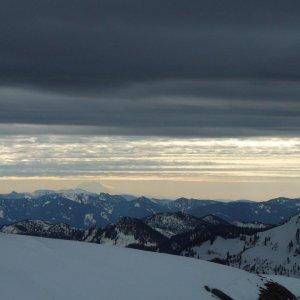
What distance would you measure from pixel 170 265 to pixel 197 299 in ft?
52.1

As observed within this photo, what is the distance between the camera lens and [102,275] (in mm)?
64062

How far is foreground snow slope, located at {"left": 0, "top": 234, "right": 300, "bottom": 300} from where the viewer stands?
51.5 meters

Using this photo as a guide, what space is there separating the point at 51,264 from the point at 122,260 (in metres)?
16.5

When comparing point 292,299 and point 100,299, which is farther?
point 292,299

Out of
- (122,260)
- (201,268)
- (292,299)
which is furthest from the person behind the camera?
(292,299)

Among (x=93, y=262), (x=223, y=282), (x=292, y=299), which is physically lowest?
(x=292, y=299)

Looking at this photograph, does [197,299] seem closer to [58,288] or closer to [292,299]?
[58,288]

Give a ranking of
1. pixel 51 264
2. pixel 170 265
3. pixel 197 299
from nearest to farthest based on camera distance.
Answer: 1. pixel 51 264
2. pixel 197 299
3. pixel 170 265

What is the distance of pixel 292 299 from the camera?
96.8m

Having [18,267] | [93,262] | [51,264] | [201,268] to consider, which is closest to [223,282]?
[201,268]

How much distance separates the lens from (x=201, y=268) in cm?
8881

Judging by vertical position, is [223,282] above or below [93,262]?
below

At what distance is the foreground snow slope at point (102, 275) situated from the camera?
51531mm

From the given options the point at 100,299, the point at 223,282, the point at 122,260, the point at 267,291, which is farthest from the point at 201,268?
the point at 100,299
